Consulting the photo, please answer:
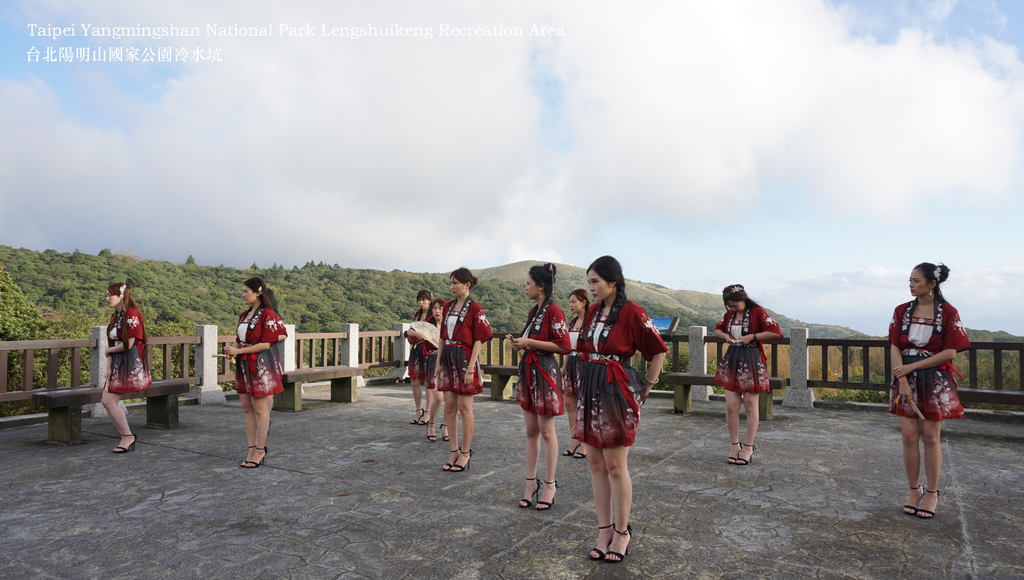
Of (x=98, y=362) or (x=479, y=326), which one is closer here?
(x=479, y=326)

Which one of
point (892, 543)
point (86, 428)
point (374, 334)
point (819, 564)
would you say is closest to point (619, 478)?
point (819, 564)

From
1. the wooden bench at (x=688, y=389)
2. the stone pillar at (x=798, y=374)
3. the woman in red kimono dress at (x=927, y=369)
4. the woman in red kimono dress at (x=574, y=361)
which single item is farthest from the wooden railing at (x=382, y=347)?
the woman in red kimono dress at (x=927, y=369)

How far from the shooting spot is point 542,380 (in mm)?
4297

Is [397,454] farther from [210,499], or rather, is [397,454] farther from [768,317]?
[768,317]

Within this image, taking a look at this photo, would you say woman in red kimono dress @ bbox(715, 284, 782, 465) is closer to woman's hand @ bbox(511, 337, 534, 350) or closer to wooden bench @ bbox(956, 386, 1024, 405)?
woman's hand @ bbox(511, 337, 534, 350)

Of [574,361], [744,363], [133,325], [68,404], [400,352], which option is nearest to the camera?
[574,361]

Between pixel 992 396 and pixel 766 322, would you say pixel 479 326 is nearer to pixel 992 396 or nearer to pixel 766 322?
pixel 766 322

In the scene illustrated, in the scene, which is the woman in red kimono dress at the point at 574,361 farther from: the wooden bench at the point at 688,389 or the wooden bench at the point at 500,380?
the wooden bench at the point at 500,380

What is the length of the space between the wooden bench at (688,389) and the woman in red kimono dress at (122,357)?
717 cm

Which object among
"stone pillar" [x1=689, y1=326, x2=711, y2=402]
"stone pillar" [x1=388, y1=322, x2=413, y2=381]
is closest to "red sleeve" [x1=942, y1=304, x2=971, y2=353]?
"stone pillar" [x1=689, y1=326, x2=711, y2=402]

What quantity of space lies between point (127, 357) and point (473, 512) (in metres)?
4.48

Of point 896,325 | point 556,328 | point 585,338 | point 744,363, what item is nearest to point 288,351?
point 556,328

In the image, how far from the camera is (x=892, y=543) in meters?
3.51

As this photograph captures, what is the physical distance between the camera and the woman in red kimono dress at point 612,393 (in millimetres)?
3188
